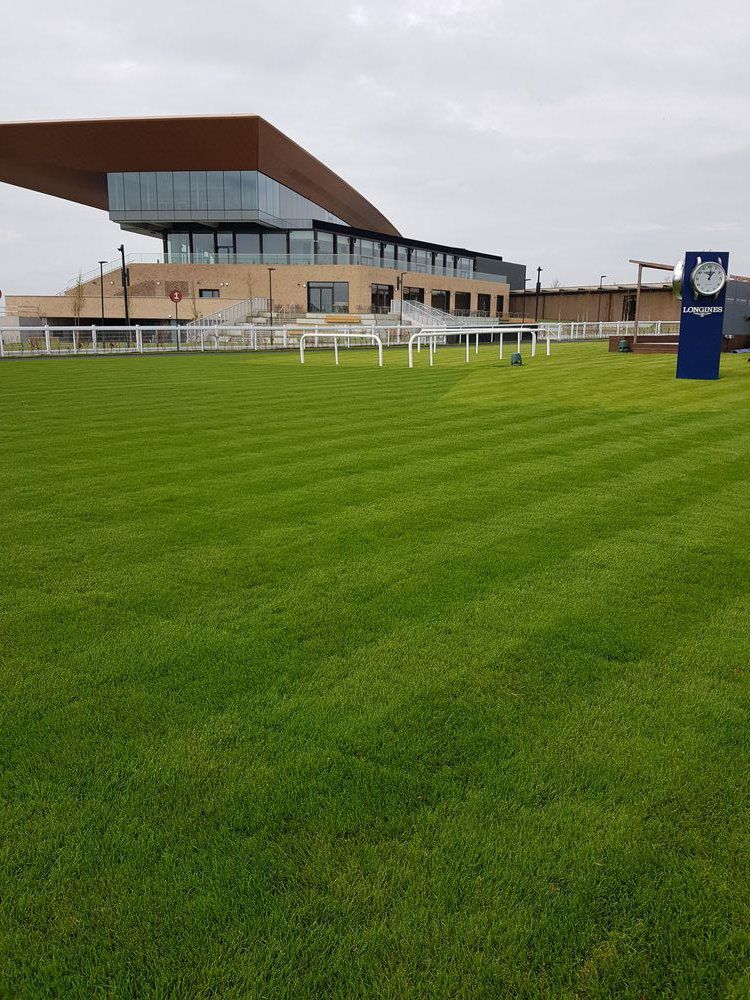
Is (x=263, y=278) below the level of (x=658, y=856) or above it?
above

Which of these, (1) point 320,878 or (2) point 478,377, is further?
(2) point 478,377

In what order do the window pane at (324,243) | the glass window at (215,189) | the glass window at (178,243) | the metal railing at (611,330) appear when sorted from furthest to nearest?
the window pane at (324,243), the glass window at (178,243), the glass window at (215,189), the metal railing at (611,330)

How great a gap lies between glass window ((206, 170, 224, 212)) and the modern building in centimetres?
9

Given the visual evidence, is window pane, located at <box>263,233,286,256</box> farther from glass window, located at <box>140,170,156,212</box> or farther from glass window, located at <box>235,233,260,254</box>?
glass window, located at <box>140,170,156,212</box>

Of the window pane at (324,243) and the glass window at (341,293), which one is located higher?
the window pane at (324,243)

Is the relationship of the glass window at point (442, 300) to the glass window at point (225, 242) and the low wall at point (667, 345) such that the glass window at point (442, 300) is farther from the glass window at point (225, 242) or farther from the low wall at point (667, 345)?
the low wall at point (667, 345)

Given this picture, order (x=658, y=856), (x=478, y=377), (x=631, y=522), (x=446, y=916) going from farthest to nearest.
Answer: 1. (x=478, y=377)
2. (x=631, y=522)
3. (x=658, y=856)
4. (x=446, y=916)

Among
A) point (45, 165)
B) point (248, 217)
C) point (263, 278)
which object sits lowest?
point (263, 278)

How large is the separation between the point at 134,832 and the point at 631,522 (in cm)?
484

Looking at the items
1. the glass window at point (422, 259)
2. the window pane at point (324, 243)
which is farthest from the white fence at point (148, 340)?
the glass window at point (422, 259)

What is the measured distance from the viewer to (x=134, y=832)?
8.45 feet

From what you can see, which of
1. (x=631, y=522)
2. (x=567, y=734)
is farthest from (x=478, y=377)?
(x=567, y=734)

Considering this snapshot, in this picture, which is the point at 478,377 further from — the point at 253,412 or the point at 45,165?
the point at 45,165

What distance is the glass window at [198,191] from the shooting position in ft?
224
